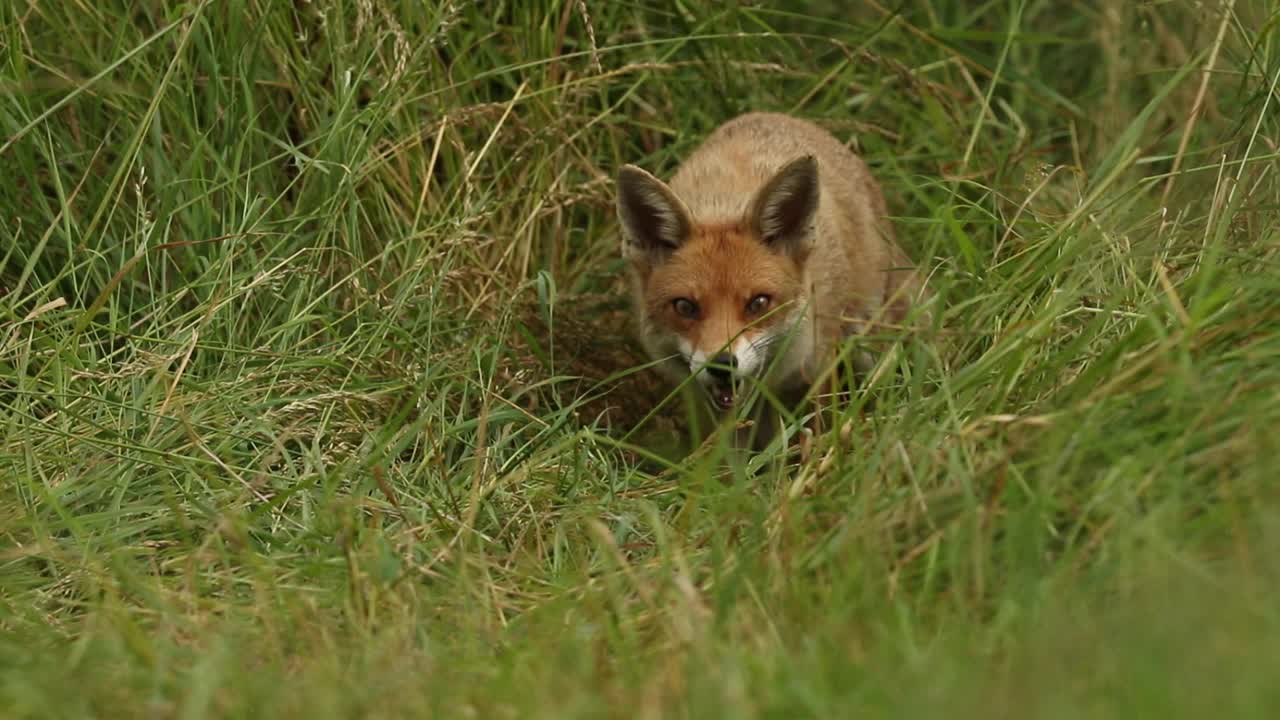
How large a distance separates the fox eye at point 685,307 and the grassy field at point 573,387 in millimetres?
463

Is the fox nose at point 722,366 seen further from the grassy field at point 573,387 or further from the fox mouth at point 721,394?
the grassy field at point 573,387

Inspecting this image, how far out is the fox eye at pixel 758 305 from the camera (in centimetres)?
499

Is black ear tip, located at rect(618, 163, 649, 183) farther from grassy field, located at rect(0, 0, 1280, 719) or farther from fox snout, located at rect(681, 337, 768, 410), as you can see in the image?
fox snout, located at rect(681, 337, 768, 410)

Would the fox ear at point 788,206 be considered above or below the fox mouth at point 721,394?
above

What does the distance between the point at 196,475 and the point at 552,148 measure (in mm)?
2156

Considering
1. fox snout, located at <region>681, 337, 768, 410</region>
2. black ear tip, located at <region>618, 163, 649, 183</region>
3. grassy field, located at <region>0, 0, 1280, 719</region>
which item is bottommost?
fox snout, located at <region>681, 337, 768, 410</region>

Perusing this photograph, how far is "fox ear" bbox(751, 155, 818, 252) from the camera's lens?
16.0 ft

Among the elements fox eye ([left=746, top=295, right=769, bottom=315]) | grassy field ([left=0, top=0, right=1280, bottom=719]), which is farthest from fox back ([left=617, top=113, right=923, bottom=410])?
grassy field ([left=0, top=0, right=1280, bottom=719])

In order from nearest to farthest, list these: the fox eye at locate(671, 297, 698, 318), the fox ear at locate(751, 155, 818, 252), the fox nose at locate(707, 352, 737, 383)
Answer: the fox nose at locate(707, 352, 737, 383)
the fox ear at locate(751, 155, 818, 252)
the fox eye at locate(671, 297, 698, 318)

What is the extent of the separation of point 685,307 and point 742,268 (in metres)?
0.23

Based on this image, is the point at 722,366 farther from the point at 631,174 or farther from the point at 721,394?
the point at 631,174

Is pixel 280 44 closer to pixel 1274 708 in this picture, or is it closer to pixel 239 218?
pixel 239 218

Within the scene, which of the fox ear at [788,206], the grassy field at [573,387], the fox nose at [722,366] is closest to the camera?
the grassy field at [573,387]

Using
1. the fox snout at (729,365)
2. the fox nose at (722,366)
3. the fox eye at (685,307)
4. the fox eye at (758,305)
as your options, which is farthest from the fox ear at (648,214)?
the fox nose at (722,366)
